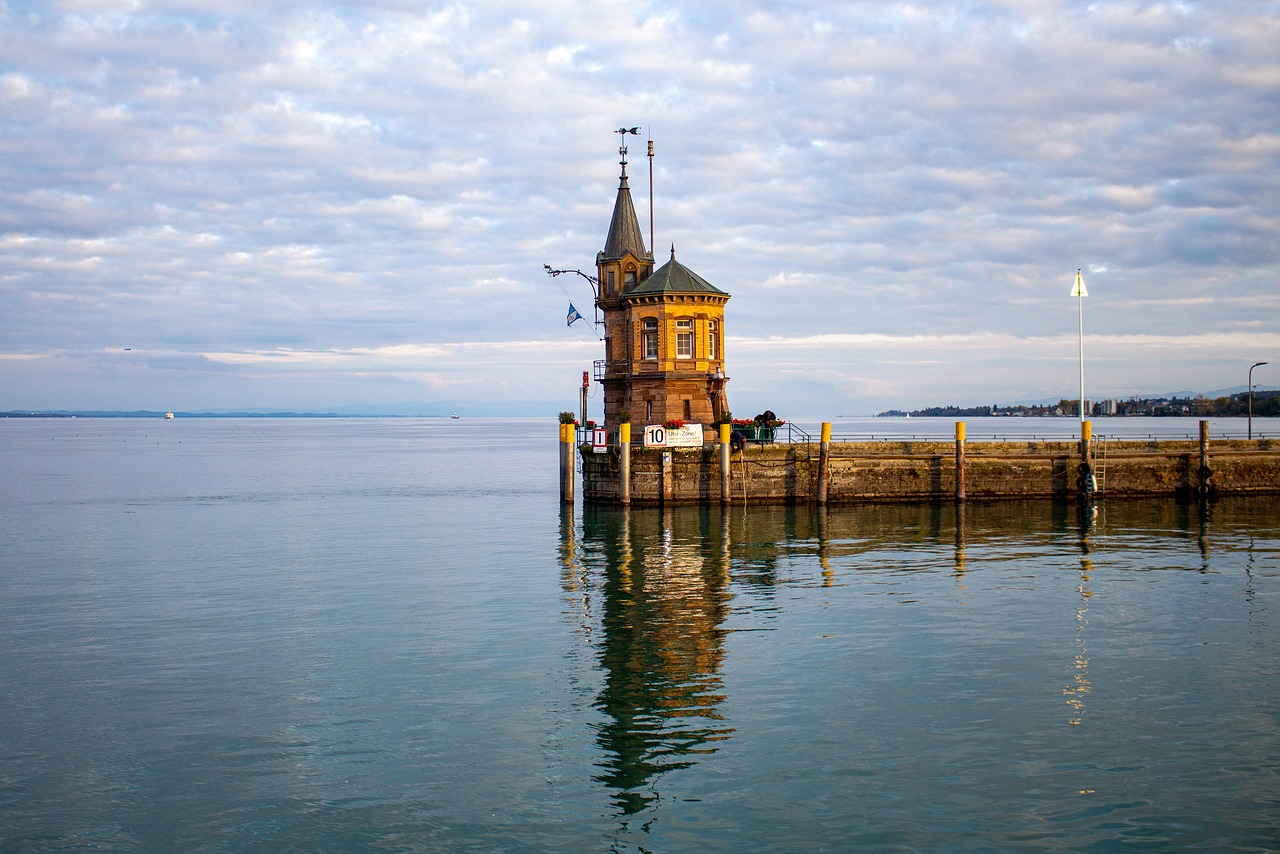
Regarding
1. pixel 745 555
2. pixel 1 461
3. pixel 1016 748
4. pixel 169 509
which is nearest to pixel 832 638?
pixel 1016 748

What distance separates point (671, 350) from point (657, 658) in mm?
31236

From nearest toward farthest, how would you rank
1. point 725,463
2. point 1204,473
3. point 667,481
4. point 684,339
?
point 725,463 < point 667,481 < point 1204,473 < point 684,339

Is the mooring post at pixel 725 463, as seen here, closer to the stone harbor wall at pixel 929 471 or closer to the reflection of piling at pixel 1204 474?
the stone harbor wall at pixel 929 471

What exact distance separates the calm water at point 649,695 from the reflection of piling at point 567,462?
12.3m

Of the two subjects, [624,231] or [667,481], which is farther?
[624,231]

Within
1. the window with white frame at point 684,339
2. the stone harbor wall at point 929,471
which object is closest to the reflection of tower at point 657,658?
the stone harbor wall at point 929,471

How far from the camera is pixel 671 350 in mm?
51688

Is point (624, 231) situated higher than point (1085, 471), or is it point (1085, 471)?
point (624, 231)

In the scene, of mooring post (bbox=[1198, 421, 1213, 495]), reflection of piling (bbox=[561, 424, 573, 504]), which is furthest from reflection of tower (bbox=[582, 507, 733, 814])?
mooring post (bbox=[1198, 421, 1213, 495])

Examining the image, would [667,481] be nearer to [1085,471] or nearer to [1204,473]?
[1085,471]

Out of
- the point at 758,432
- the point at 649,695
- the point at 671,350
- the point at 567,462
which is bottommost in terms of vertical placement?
the point at 649,695

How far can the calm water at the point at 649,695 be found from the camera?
13.5m

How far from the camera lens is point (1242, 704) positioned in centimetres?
1780

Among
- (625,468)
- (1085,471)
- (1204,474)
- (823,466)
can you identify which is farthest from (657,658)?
(1204,474)
